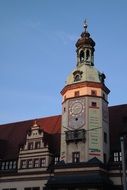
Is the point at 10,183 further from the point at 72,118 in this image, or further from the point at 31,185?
the point at 72,118

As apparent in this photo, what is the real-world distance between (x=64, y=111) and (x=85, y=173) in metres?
9.94

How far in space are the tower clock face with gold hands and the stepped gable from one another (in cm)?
552

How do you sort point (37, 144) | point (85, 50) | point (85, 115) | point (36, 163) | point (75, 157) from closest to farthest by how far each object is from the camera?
1. point (75, 157)
2. point (85, 115)
3. point (36, 163)
4. point (37, 144)
5. point (85, 50)

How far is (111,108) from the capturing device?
5462cm

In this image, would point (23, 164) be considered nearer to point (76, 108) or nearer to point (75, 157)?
point (75, 157)

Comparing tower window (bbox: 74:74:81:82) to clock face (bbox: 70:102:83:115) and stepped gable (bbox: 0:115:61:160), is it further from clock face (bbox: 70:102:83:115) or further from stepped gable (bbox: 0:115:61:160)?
stepped gable (bbox: 0:115:61:160)

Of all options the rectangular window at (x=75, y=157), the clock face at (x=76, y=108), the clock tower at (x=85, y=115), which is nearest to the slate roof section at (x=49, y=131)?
the clock tower at (x=85, y=115)

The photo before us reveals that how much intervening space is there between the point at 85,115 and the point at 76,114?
1.51 metres

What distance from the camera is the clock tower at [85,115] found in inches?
1751

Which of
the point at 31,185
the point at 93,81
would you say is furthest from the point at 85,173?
the point at 93,81

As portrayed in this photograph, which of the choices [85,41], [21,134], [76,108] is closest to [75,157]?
[76,108]

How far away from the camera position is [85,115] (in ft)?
150

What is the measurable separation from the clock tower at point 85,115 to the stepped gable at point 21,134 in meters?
4.60

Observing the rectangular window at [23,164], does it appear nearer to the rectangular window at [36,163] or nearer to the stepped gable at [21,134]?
the rectangular window at [36,163]
